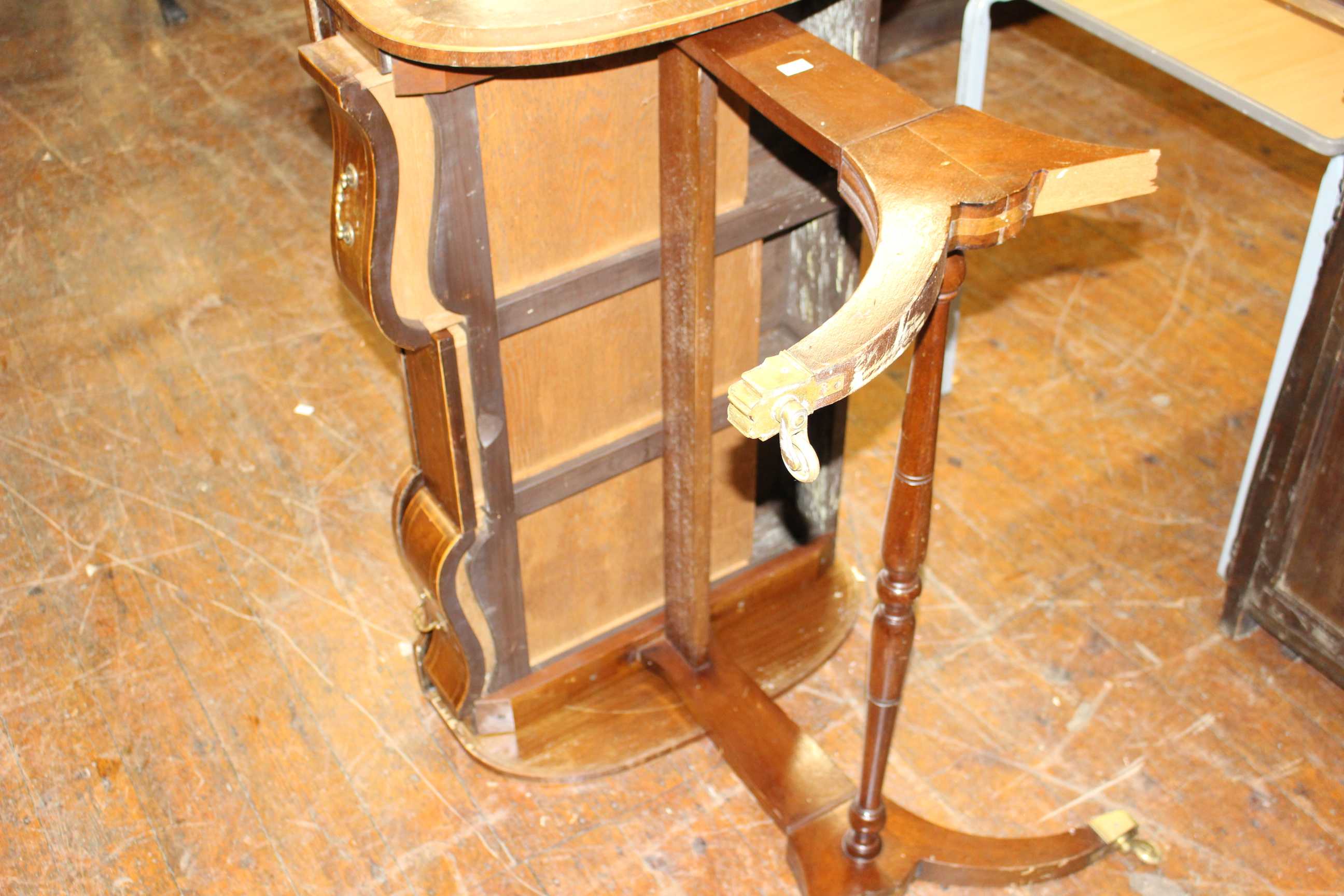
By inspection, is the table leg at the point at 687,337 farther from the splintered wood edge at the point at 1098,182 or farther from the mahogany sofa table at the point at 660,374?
the splintered wood edge at the point at 1098,182

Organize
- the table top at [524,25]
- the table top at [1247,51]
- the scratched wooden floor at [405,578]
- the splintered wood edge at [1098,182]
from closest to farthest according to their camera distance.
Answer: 1. the splintered wood edge at [1098,182]
2. the table top at [524,25]
3. the table top at [1247,51]
4. the scratched wooden floor at [405,578]

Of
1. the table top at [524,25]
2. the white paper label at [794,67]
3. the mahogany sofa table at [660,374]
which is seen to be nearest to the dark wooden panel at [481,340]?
the mahogany sofa table at [660,374]

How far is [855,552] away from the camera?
8.41ft

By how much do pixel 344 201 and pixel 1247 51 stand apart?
4.47 ft

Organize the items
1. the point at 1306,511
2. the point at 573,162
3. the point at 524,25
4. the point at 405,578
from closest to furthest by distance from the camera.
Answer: the point at 524,25
the point at 573,162
the point at 1306,511
the point at 405,578

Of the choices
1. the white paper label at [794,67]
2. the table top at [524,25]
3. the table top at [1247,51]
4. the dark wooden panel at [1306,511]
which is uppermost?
the table top at [524,25]

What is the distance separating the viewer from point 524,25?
147 centimetres

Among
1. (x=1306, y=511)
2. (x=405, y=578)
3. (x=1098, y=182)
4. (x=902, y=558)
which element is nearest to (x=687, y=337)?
(x=902, y=558)

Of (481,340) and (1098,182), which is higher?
(1098,182)

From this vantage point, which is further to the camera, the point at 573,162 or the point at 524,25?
the point at 573,162

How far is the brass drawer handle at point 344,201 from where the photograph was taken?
5.49ft

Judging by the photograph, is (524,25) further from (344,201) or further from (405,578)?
(405,578)

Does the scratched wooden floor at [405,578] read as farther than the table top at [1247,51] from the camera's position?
Yes

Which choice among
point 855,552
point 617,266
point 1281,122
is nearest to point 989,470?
point 855,552
